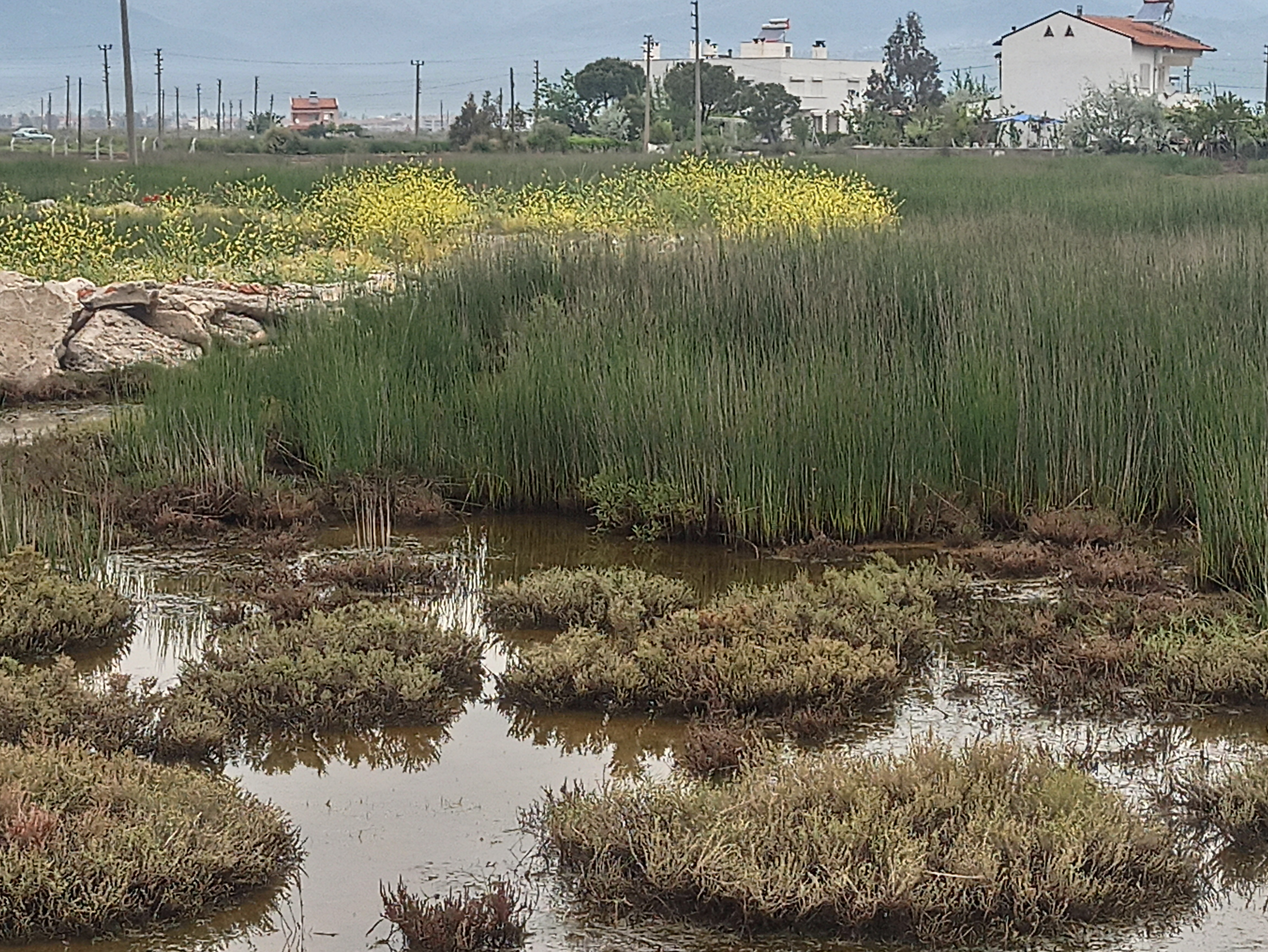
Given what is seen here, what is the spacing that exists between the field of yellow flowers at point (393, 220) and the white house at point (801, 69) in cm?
8588

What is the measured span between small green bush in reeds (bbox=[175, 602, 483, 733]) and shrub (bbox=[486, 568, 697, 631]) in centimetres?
49

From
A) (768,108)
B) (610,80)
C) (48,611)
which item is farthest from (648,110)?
(48,611)

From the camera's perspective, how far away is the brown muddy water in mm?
4016

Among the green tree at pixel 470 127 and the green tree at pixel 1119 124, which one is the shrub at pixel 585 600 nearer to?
the green tree at pixel 1119 124

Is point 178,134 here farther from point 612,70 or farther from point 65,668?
point 65,668

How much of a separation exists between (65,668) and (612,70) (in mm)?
81284

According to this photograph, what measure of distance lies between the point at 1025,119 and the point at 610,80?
68.4 ft

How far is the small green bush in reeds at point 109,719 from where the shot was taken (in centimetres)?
512

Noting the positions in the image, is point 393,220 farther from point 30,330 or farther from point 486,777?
point 486,777

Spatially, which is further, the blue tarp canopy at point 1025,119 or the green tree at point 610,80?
the green tree at point 610,80

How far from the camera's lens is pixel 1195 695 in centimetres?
558

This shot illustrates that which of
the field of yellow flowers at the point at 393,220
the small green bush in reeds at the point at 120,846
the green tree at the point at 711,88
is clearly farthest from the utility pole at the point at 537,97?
the small green bush in reeds at the point at 120,846

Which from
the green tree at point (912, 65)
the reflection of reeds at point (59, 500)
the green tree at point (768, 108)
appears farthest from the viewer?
the green tree at point (912, 65)

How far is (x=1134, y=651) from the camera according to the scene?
19.1ft
